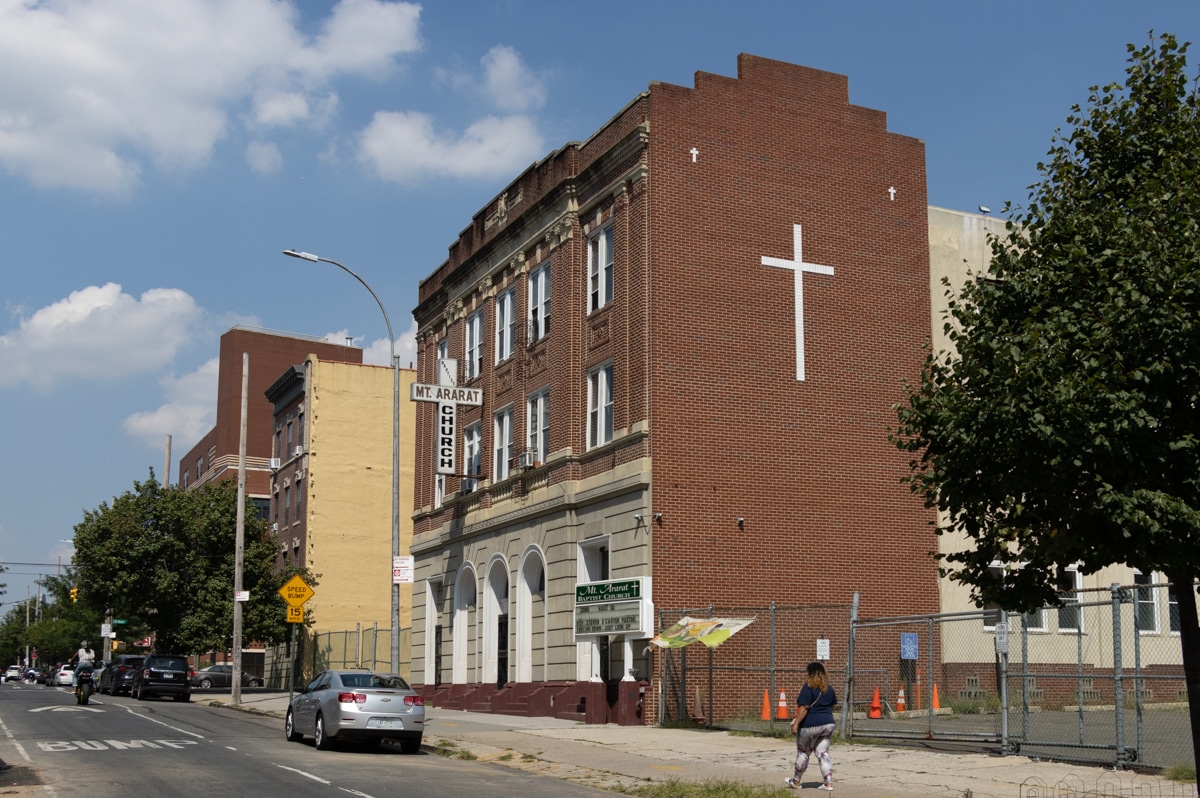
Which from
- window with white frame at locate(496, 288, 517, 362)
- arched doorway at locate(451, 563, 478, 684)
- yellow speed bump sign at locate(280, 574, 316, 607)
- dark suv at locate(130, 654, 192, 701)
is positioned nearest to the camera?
yellow speed bump sign at locate(280, 574, 316, 607)

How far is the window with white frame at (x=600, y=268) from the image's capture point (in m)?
30.9

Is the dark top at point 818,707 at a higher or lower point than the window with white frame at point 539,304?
lower

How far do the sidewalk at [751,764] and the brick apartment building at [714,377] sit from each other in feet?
11.1

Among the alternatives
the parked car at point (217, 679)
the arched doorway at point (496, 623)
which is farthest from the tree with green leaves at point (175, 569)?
the arched doorway at point (496, 623)

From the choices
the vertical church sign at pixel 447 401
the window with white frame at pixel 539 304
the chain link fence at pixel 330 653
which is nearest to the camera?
the window with white frame at pixel 539 304

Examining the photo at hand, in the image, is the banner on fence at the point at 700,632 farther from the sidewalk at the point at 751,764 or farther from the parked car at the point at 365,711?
the parked car at the point at 365,711

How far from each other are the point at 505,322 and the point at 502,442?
3380 millimetres

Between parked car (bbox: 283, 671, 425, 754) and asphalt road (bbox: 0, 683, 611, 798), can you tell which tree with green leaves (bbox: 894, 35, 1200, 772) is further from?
parked car (bbox: 283, 671, 425, 754)

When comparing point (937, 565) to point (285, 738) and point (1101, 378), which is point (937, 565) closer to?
point (285, 738)

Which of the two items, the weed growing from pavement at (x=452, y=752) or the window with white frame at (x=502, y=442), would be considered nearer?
the weed growing from pavement at (x=452, y=752)

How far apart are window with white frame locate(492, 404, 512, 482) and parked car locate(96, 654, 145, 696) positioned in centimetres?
1866

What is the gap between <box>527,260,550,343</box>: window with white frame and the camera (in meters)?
33.9

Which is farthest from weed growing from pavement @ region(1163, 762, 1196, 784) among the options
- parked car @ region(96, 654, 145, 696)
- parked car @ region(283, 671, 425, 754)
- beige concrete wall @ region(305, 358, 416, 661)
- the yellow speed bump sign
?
beige concrete wall @ region(305, 358, 416, 661)

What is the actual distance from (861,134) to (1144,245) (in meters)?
20.7
